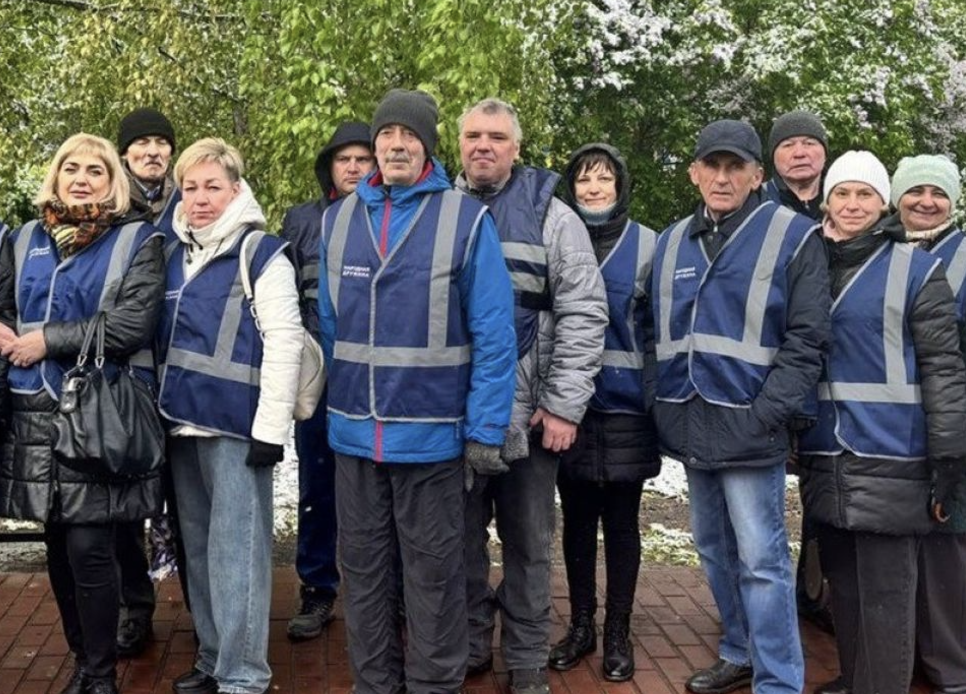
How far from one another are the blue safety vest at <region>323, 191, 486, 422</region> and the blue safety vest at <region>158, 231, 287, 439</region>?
1.14 ft

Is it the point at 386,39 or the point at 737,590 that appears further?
the point at 386,39

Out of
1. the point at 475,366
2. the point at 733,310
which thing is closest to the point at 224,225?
the point at 475,366

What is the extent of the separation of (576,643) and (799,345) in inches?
63.4

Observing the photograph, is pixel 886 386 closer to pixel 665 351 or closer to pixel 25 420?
pixel 665 351

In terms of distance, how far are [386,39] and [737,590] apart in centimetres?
377

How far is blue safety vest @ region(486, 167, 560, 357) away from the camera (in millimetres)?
4102

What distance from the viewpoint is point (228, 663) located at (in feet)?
13.3

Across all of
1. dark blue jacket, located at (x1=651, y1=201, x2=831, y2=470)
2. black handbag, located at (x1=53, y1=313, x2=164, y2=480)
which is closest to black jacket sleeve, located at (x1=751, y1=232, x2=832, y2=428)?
dark blue jacket, located at (x1=651, y1=201, x2=831, y2=470)

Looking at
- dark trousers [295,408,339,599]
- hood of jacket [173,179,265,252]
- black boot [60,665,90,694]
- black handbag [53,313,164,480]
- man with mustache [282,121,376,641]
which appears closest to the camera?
black handbag [53,313,164,480]

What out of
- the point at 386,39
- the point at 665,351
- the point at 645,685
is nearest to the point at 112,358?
the point at 665,351

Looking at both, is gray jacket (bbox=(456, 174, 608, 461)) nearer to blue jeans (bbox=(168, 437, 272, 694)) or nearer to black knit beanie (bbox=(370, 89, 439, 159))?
black knit beanie (bbox=(370, 89, 439, 159))

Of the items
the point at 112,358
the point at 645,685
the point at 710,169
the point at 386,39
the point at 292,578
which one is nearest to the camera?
the point at 112,358

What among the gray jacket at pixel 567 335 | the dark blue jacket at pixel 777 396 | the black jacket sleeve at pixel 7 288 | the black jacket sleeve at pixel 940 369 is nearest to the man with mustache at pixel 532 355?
the gray jacket at pixel 567 335

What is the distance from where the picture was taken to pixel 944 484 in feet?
12.5
